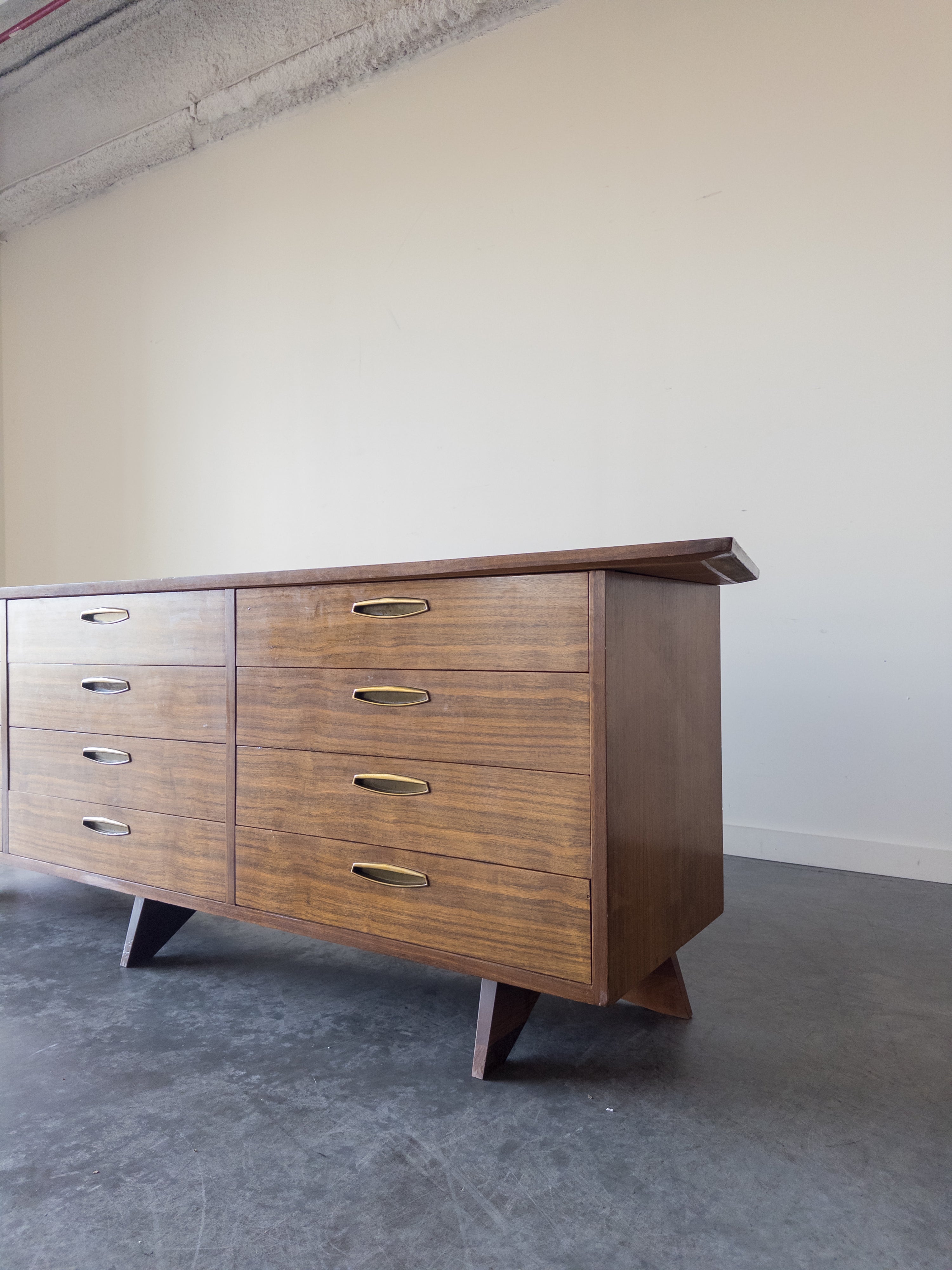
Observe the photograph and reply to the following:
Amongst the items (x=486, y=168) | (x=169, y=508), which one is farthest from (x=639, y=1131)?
(x=169, y=508)

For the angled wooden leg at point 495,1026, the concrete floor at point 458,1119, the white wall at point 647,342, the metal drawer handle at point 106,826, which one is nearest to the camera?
the concrete floor at point 458,1119

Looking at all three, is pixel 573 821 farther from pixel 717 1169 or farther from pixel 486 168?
pixel 486 168

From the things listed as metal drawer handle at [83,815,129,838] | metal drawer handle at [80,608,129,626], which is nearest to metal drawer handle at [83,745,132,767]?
metal drawer handle at [83,815,129,838]

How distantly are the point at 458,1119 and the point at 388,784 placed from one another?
46 cm

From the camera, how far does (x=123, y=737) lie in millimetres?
1625

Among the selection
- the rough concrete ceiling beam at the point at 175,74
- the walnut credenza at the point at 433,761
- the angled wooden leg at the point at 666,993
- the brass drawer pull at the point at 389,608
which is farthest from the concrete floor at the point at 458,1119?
the rough concrete ceiling beam at the point at 175,74

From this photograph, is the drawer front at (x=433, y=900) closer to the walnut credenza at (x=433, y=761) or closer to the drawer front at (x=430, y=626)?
the walnut credenza at (x=433, y=761)

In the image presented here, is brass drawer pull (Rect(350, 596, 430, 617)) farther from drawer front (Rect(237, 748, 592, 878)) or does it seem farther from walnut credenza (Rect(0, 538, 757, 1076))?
drawer front (Rect(237, 748, 592, 878))

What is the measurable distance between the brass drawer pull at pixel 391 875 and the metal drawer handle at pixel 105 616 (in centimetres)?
70

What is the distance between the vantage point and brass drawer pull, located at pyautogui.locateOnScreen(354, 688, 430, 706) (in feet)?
4.10

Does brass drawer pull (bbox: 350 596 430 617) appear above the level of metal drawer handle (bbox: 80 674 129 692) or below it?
above

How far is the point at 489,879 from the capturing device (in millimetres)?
1173

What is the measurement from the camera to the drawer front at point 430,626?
1117 mm

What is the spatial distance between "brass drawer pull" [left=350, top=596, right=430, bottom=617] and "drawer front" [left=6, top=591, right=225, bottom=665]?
305mm
